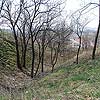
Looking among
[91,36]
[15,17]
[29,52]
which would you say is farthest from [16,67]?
[91,36]

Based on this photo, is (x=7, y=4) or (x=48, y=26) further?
(x=48, y=26)

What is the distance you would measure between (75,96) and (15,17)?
19542 millimetres

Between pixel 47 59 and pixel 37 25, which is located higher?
pixel 37 25

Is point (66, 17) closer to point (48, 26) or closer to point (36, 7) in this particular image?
point (48, 26)

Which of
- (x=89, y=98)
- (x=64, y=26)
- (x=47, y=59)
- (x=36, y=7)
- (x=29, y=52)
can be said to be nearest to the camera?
(x=89, y=98)

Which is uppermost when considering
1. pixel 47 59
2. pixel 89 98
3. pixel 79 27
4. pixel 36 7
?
pixel 36 7

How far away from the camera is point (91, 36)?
6556 centimetres

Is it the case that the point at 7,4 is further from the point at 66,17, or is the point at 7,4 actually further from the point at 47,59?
the point at 47,59

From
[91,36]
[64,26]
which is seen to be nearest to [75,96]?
[64,26]

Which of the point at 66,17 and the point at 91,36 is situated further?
the point at 91,36

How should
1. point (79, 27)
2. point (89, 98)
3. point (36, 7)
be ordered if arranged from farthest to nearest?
point (79, 27) < point (36, 7) < point (89, 98)

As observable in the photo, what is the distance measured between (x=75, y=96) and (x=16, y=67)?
2046cm

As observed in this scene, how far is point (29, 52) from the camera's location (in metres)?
41.1

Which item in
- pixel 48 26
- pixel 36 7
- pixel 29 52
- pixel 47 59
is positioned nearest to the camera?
pixel 36 7
